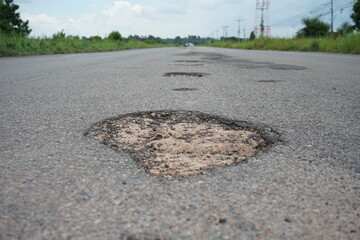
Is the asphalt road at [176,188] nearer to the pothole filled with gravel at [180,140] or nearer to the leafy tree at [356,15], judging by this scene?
the pothole filled with gravel at [180,140]

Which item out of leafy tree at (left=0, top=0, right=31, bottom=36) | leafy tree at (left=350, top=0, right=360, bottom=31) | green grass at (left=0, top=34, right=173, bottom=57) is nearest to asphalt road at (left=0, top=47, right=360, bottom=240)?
green grass at (left=0, top=34, right=173, bottom=57)

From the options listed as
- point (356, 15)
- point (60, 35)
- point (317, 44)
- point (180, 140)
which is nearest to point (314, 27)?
point (356, 15)

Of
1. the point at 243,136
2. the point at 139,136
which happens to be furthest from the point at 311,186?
the point at 139,136

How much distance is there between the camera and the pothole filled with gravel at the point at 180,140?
153 centimetres

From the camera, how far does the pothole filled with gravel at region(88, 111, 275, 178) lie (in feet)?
5.01

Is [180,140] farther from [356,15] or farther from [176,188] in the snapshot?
[356,15]

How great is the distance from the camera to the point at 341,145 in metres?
1.81

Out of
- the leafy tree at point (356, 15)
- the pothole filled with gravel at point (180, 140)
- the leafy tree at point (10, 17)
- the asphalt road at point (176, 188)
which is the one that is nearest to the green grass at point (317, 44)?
the asphalt road at point (176, 188)

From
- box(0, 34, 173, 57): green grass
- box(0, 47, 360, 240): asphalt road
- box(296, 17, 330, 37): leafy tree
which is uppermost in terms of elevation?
box(296, 17, 330, 37): leafy tree

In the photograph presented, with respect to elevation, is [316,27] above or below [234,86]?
above

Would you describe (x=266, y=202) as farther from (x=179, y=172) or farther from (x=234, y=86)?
(x=234, y=86)

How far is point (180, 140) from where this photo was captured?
1890 mm

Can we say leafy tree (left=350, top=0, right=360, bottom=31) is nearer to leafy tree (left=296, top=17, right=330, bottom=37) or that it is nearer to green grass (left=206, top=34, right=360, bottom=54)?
leafy tree (left=296, top=17, right=330, bottom=37)

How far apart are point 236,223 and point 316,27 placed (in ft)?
175
